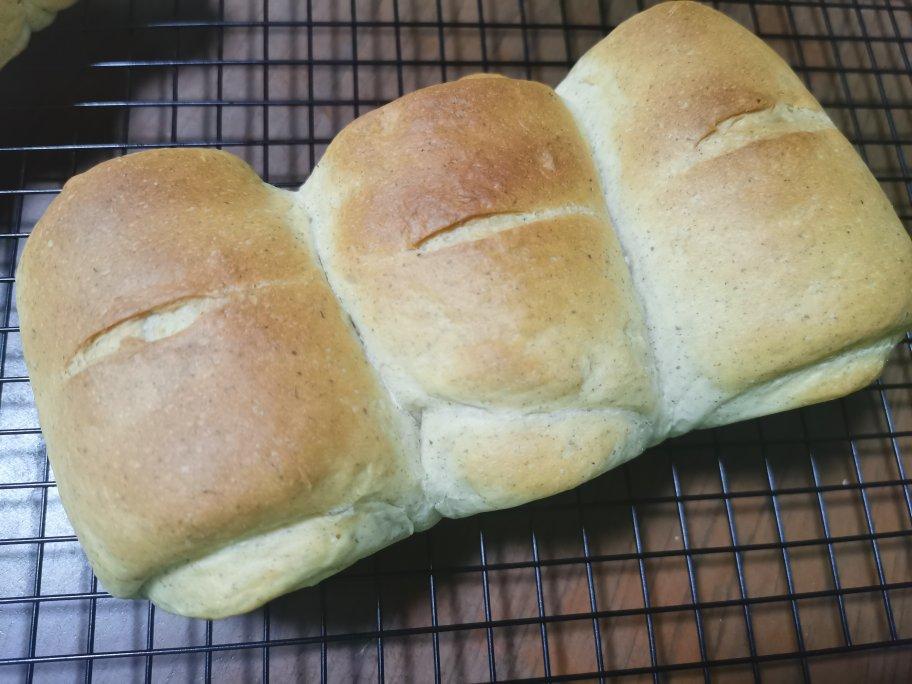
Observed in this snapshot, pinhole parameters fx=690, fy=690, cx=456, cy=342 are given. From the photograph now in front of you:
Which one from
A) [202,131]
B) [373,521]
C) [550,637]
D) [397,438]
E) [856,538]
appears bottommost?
[550,637]

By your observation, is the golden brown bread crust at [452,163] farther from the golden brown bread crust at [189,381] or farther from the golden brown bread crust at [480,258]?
the golden brown bread crust at [189,381]

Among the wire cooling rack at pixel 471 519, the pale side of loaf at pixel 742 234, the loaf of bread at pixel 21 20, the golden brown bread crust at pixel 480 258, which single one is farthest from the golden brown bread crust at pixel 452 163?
the loaf of bread at pixel 21 20

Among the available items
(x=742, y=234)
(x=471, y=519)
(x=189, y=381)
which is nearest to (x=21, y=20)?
(x=189, y=381)

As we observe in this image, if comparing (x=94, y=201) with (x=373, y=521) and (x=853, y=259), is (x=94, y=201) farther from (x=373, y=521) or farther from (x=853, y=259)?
(x=853, y=259)

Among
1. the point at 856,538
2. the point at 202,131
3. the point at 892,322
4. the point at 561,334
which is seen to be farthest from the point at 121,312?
the point at 856,538

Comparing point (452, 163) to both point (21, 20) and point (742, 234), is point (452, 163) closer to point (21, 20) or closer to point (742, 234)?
point (742, 234)

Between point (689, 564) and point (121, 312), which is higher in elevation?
point (121, 312)
